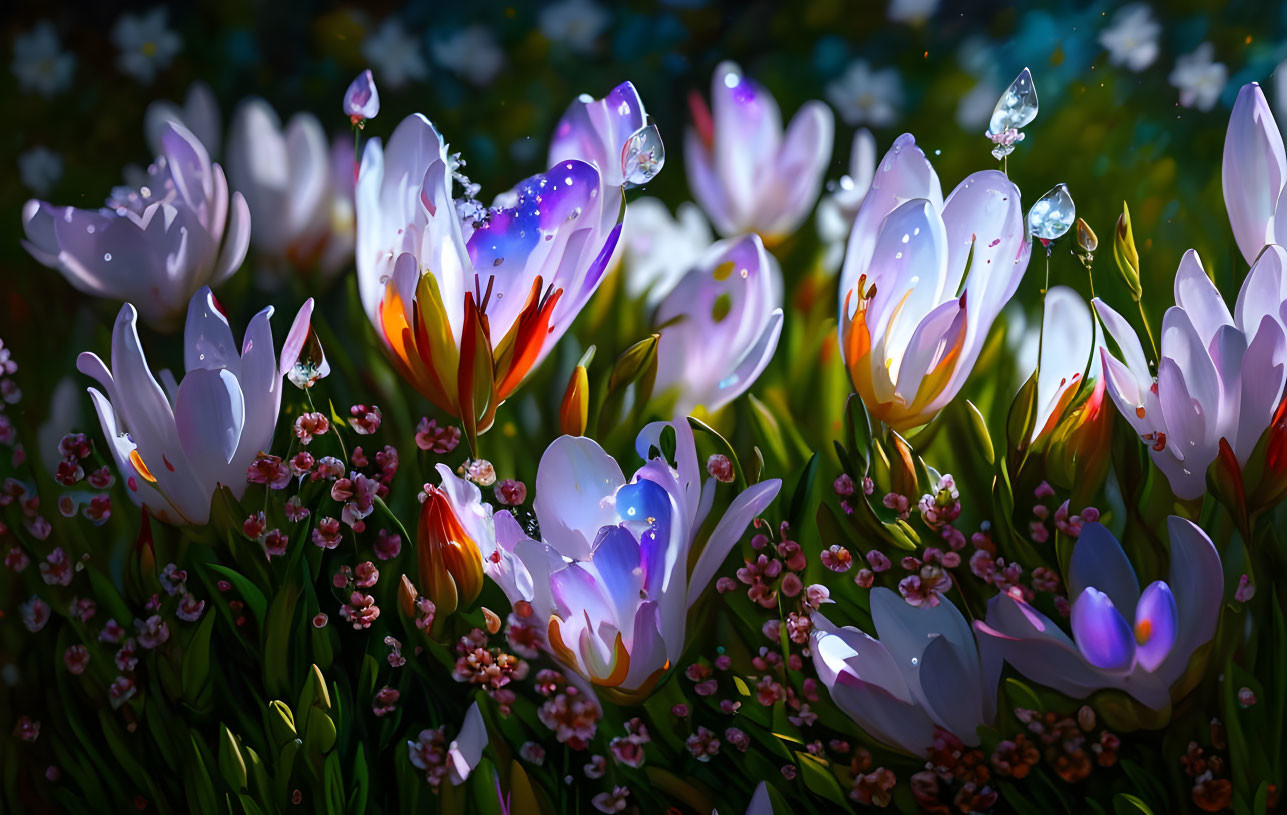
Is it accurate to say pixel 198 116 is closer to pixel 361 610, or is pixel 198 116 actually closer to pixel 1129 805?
pixel 361 610

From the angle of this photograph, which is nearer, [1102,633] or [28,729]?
[1102,633]

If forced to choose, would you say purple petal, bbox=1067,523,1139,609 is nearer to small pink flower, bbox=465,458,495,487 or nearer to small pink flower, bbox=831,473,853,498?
small pink flower, bbox=831,473,853,498

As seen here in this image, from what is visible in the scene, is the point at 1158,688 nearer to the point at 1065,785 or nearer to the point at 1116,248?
the point at 1065,785

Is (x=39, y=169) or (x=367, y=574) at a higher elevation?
(x=39, y=169)

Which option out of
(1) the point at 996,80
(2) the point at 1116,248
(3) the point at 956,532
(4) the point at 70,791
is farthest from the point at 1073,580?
(4) the point at 70,791

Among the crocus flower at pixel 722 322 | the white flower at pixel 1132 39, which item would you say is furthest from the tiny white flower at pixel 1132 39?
the crocus flower at pixel 722 322

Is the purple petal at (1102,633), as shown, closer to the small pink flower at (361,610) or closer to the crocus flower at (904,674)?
the crocus flower at (904,674)

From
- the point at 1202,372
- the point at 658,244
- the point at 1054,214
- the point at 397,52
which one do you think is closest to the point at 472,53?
the point at 397,52
